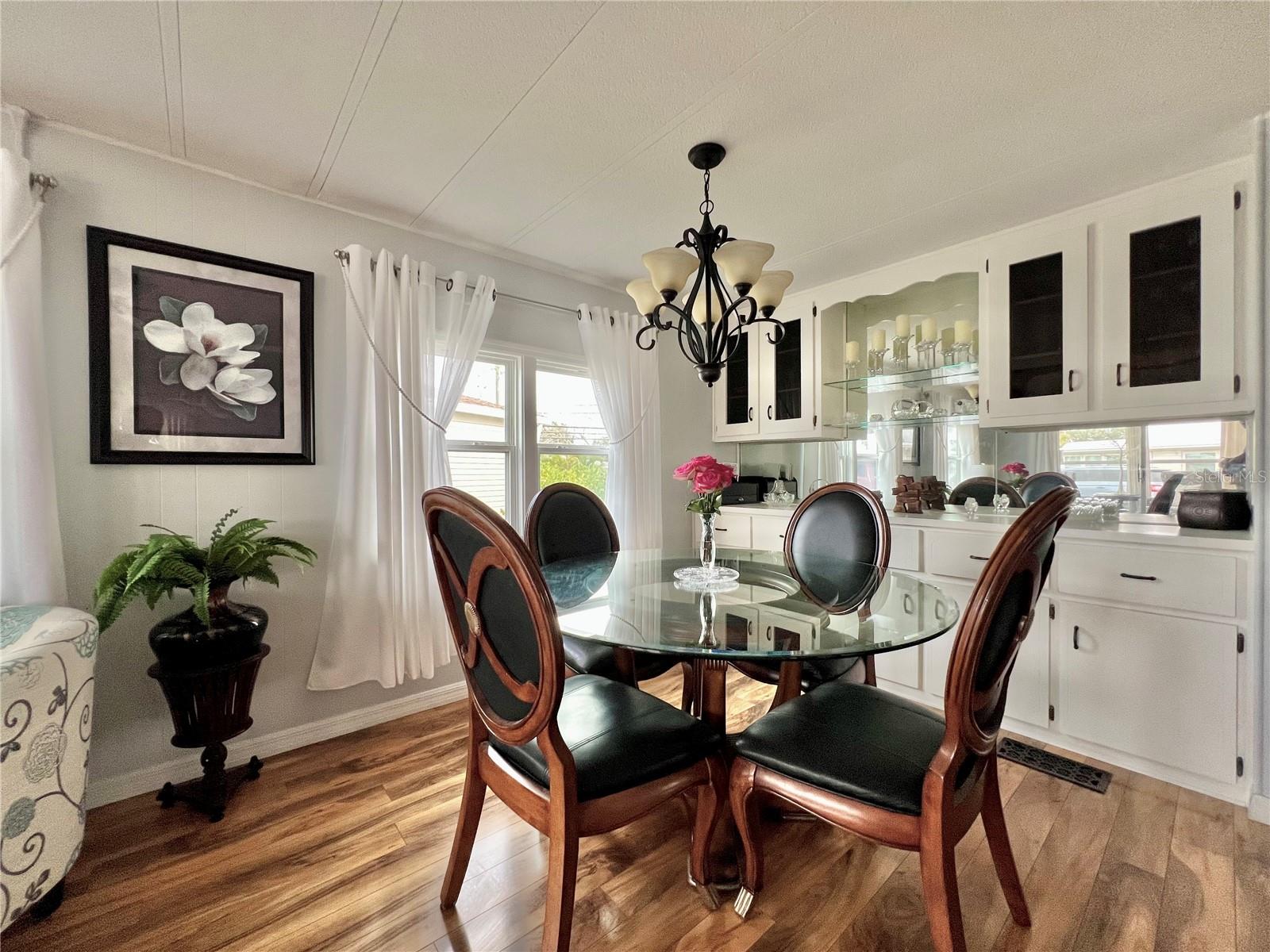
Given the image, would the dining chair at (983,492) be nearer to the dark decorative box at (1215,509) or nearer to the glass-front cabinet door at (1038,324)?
the glass-front cabinet door at (1038,324)

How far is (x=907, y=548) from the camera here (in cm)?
261

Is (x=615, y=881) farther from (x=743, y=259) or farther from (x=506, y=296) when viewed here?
(x=506, y=296)

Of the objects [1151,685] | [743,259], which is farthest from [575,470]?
[1151,685]

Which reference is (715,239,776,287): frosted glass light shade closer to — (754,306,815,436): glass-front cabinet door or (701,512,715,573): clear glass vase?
(701,512,715,573): clear glass vase

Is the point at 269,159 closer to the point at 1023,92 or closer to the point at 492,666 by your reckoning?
the point at 492,666

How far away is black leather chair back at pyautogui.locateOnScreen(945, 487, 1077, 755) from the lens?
0.97m

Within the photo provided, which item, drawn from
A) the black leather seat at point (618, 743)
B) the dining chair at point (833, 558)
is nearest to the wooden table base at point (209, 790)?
the black leather seat at point (618, 743)

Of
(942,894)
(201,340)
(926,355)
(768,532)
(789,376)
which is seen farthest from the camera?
(789,376)

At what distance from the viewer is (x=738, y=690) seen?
268cm

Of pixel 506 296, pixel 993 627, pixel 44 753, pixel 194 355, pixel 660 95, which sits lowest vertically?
pixel 44 753

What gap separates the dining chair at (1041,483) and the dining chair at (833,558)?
3.44 ft

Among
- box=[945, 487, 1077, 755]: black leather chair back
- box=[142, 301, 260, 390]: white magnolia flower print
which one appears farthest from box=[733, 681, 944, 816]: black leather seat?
box=[142, 301, 260, 390]: white magnolia flower print

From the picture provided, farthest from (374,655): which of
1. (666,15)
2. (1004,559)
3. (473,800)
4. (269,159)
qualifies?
(666,15)

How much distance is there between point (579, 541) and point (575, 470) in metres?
0.89
